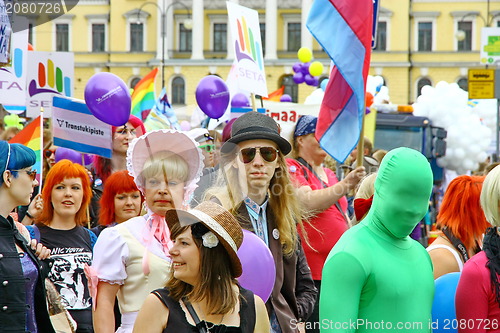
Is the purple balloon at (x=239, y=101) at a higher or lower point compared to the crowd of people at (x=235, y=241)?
higher

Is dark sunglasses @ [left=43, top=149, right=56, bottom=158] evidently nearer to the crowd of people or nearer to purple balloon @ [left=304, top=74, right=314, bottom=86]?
the crowd of people

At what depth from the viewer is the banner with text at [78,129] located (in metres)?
6.59

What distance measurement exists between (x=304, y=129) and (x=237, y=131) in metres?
1.49

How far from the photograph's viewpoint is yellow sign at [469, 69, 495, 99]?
12.4m

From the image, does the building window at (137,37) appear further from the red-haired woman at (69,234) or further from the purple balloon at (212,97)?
the red-haired woman at (69,234)

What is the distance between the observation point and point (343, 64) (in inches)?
183

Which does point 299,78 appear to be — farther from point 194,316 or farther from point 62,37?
point 62,37

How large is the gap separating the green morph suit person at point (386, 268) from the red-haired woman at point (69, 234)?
2152 millimetres

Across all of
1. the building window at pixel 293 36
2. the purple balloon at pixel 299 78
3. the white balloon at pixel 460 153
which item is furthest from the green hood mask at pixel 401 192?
the building window at pixel 293 36

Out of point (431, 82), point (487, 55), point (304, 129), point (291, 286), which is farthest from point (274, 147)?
point (431, 82)

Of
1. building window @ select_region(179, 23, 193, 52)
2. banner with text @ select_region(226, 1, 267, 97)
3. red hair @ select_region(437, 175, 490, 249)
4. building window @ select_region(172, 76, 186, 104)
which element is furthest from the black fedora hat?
building window @ select_region(179, 23, 193, 52)

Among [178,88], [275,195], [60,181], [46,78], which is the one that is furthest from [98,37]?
[275,195]

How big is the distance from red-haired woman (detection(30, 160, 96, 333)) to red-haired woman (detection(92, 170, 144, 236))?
0.37ft

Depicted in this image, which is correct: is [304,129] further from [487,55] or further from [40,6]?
[487,55]
